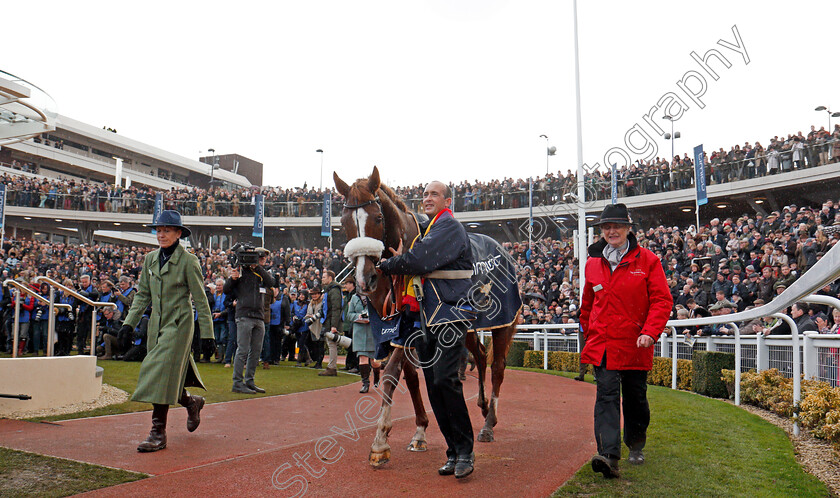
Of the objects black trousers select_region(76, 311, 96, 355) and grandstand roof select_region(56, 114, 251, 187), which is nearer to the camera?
black trousers select_region(76, 311, 96, 355)

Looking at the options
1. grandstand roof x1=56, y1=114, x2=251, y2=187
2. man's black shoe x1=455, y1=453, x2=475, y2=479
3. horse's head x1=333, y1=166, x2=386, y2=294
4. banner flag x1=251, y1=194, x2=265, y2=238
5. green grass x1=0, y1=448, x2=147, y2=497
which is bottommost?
green grass x1=0, y1=448, x2=147, y2=497

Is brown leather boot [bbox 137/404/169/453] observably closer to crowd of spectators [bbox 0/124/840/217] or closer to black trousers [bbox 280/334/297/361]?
black trousers [bbox 280/334/297/361]

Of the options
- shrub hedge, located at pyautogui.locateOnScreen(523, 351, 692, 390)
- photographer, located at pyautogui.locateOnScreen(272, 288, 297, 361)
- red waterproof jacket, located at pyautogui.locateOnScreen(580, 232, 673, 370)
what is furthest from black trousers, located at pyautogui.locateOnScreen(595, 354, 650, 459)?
photographer, located at pyautogui.locateOnScreen(272, 288, 297, 361)

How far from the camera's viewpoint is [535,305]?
56.9 feet

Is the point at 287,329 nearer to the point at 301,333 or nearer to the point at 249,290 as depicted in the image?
the point at 301,333

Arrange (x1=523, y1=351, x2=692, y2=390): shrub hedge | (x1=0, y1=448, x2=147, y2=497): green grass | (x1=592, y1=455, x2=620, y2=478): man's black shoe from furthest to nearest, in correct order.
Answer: (x1=523, y1=351, x2=692, y2=390): shrub hedge → (x1=592, y1=455, x2=620, y2=478): man's black shoe → (x1=0, y1=448, x2=147, y2=497): green grass

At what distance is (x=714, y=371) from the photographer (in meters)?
8.70

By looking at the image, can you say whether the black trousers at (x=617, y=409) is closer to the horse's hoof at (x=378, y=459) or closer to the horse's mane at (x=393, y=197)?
the horse's hoof at (x=378, y=459)

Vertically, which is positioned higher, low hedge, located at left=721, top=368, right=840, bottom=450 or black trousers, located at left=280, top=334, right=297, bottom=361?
low hedge, located at left=721, top=368, right=840, bottom=450

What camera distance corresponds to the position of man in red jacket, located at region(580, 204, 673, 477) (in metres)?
4.17

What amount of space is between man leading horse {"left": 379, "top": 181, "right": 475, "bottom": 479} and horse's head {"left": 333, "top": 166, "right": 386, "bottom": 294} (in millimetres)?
110

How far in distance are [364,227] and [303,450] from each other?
1.83 metres

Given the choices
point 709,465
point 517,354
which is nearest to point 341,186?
point 709,465

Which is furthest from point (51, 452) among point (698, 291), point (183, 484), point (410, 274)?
point (698, 291)
